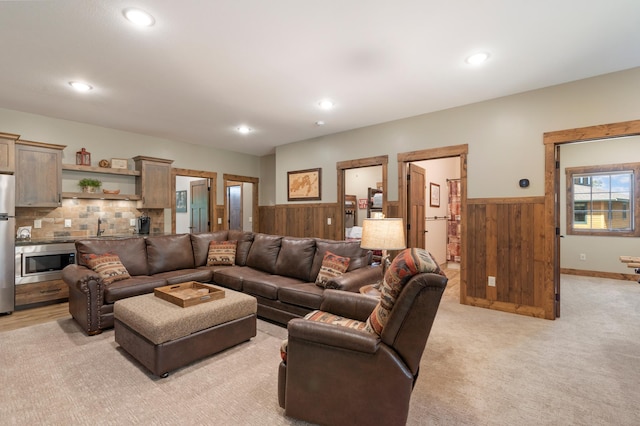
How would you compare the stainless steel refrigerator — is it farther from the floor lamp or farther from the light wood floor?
the floor lamp

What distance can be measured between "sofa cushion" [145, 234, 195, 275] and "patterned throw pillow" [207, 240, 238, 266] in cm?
28

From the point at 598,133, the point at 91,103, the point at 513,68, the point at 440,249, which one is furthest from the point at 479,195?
the point at 91,103

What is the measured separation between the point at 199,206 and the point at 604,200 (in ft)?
28.2

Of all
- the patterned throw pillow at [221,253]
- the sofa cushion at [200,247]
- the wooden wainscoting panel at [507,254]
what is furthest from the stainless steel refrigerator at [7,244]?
the wooden wainscoting panel at [507,254]

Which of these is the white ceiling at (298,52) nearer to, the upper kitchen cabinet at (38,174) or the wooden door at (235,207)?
the upper kitchen cabinet at (38,174)

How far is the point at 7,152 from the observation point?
3.67 m

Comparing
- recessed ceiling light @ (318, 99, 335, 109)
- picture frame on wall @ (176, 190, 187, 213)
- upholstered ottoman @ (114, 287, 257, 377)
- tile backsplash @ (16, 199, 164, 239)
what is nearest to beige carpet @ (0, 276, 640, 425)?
upholstered ottoman @ (114, 287, 257, 377)

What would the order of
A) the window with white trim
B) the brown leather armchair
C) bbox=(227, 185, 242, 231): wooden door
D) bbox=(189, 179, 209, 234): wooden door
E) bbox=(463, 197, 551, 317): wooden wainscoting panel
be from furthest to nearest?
bbox=(227, 185, 242, 231): wooden door, bbox=(189, 179, 209, 234): wooden door, the window with white trim, bbox=(463, 197, 551, 317): wooden wainscoting panel, the brown leather armchair

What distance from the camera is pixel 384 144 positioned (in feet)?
16.0

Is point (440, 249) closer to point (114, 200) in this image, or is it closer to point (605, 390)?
point (605, 390)

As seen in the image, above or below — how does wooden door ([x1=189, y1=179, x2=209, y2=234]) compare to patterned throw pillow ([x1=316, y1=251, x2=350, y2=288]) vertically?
above

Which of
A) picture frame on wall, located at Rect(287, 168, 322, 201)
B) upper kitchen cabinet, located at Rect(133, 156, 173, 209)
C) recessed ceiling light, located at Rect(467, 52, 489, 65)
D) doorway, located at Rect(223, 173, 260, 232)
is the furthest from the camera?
doorway, located at Rect(223, 173, 260, 232)

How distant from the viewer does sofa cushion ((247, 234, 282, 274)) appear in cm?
400

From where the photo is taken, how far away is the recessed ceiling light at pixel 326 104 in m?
3.96
